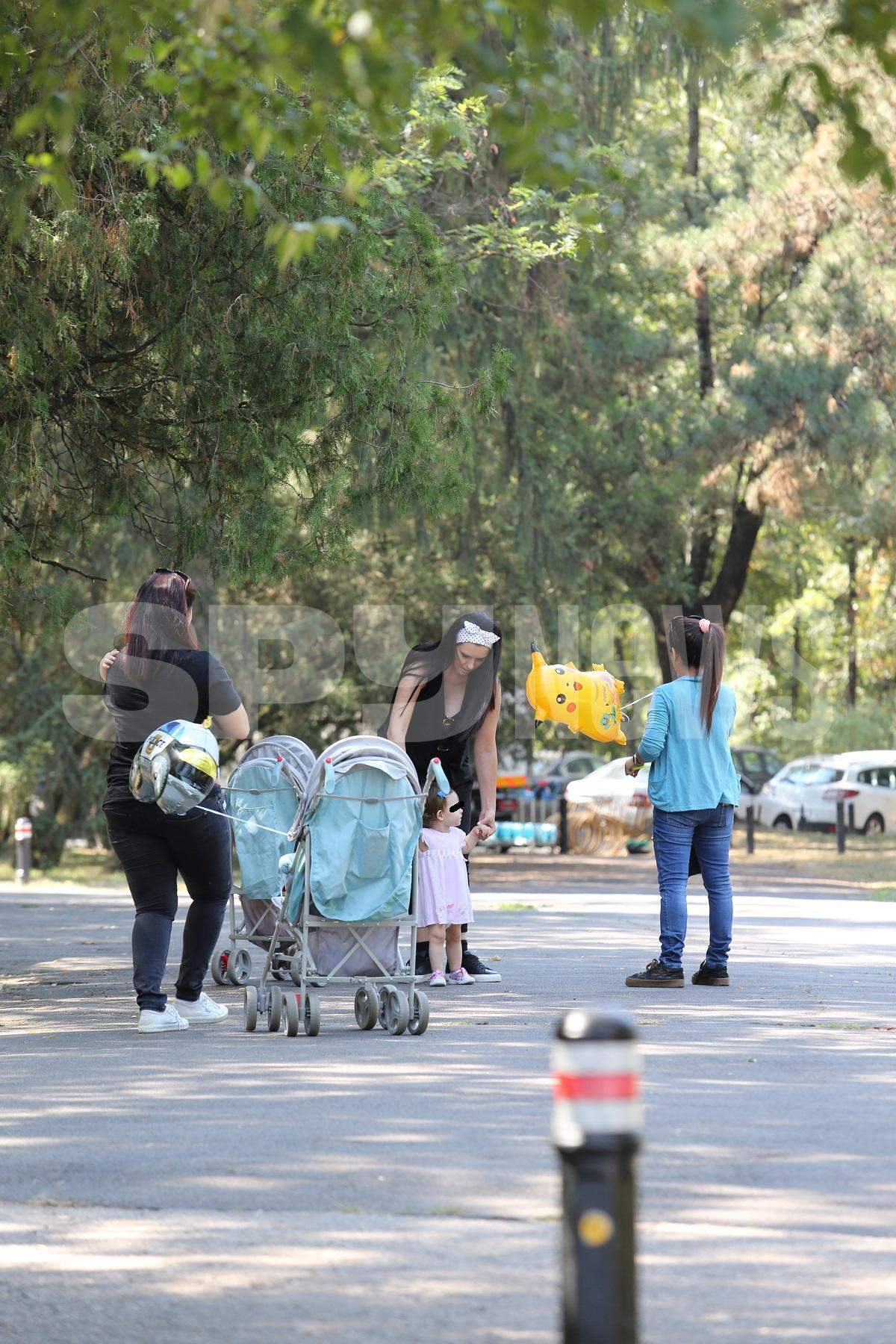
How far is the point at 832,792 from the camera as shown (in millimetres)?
41156

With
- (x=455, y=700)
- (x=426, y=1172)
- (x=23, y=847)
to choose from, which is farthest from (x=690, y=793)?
(x=23, y=847)

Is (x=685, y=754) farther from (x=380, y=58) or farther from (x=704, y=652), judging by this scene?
(x=380, y=58)

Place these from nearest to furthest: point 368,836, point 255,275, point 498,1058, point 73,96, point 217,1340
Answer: point 217,1340
point 73,96
point 498,1058
point 368,836
point 255,275

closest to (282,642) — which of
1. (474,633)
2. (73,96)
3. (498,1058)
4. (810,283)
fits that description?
(810,283)

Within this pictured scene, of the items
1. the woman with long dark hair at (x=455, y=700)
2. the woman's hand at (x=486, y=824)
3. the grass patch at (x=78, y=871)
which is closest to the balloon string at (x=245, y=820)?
the woman with long dark hair at (x=455, y=700)

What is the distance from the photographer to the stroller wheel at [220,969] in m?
12.0

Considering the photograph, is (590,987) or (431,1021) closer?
(431,1021)

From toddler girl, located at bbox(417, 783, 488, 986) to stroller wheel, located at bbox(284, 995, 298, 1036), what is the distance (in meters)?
1.53

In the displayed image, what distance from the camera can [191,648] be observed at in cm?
943

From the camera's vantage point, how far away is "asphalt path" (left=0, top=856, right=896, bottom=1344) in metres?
4.68

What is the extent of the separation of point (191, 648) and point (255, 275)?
8.47 feet

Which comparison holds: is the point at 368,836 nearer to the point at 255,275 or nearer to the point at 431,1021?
the point at 431,1021

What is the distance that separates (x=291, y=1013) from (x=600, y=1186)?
577cm

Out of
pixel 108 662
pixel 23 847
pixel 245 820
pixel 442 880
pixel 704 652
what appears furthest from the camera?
pixel 23 847
